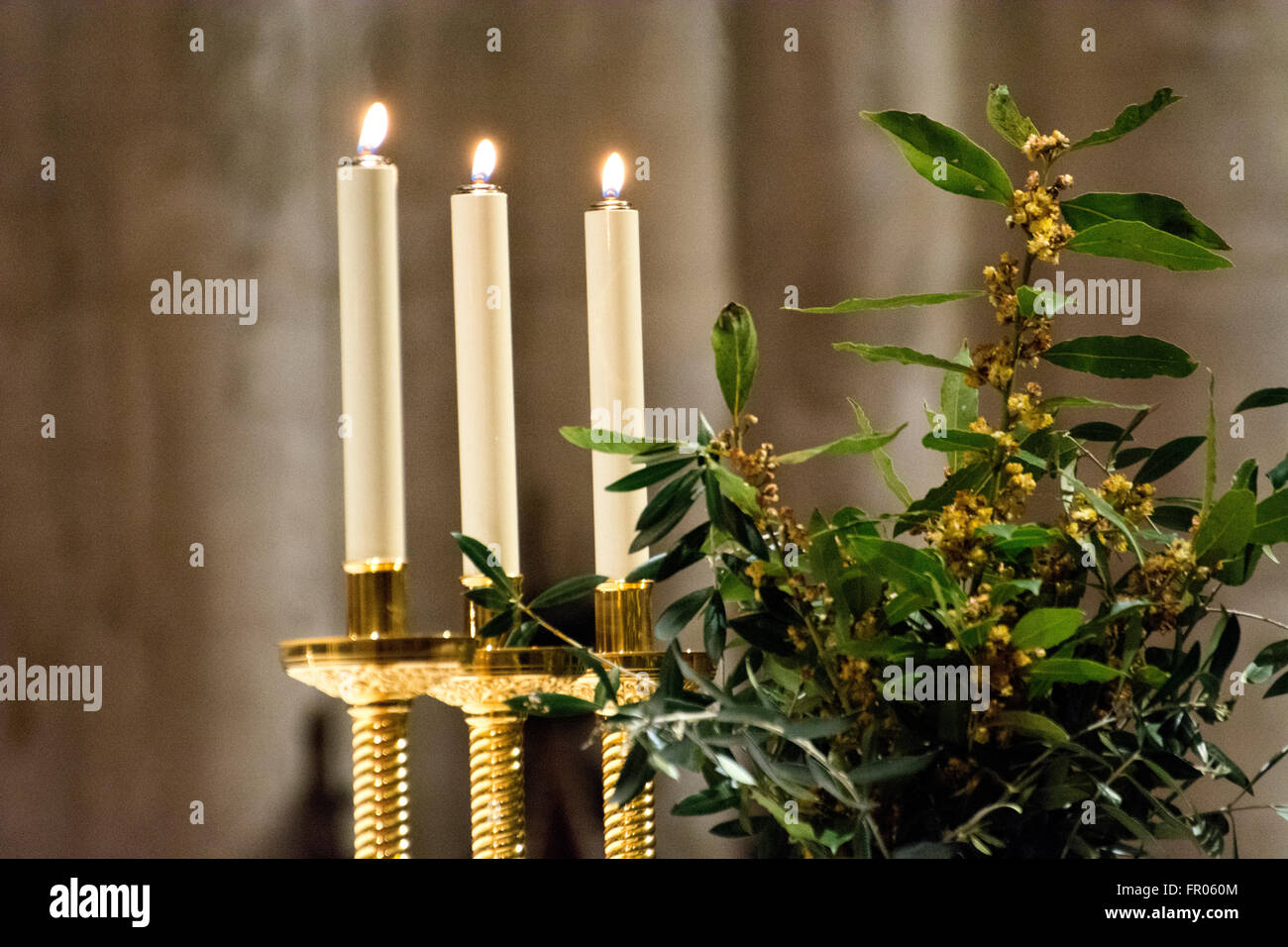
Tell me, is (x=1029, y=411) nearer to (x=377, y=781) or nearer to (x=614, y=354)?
(x=614, y=354)

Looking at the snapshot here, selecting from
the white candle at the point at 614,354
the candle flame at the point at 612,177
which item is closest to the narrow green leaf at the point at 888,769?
the white candle at the point at 614,354

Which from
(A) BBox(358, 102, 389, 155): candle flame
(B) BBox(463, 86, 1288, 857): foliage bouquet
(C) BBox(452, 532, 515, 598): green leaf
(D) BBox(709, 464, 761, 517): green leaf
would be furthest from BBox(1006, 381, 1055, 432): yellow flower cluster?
(A) BBox(358, 102, 389, 155): candle flame

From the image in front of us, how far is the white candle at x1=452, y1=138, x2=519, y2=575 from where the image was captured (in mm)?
623

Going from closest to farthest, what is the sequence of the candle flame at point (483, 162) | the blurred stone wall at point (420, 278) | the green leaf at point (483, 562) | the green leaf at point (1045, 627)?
the green leaf at point (1045, 627) < the green leaf at point (483, 562) < the candle flame at point (483, 162) < the blurred stone wall at point (420, 278)

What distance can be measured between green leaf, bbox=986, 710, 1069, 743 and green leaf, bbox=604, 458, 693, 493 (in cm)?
15

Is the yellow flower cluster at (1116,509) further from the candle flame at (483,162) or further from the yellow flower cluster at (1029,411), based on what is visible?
the candle flame at (483,162)

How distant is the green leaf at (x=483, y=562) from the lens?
53 centimetres

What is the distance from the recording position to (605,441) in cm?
48

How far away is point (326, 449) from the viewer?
2.53 ft

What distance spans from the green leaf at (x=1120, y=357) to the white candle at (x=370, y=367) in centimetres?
30
